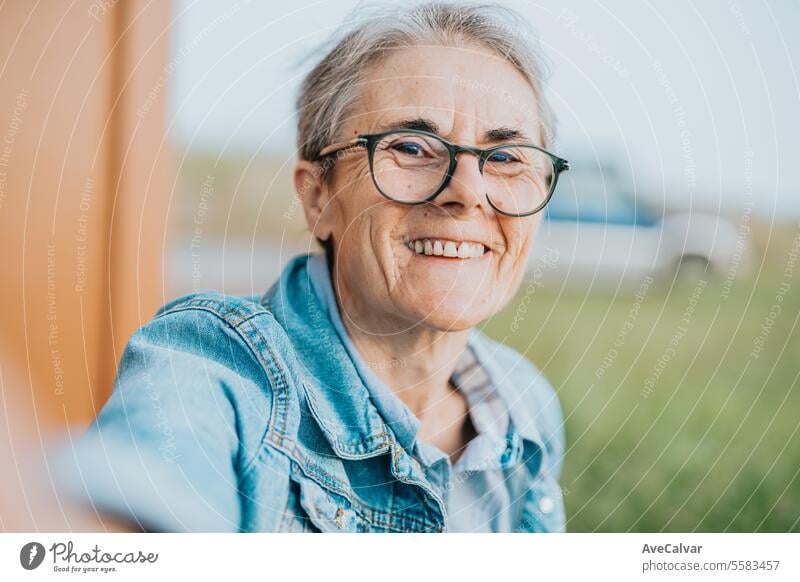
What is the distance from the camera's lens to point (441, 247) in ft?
2.99

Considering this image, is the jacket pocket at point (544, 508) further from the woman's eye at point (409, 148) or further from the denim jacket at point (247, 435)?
the woman's eye at point (409, 148)

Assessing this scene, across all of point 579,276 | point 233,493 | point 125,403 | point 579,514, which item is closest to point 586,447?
point 579,514

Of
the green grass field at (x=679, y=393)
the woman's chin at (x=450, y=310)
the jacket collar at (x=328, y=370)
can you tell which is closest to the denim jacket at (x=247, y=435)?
the jacket collar at (x=328, y=370)

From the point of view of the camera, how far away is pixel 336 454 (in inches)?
35.8

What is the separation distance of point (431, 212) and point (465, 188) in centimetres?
5

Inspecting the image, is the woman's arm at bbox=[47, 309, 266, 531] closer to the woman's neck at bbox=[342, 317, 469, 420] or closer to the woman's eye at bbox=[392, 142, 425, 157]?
the woman's neck at bbox=[342, 317, 469, 420]

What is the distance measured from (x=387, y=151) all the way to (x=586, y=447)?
0.51 meters

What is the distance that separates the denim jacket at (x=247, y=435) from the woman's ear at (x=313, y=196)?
0.05m

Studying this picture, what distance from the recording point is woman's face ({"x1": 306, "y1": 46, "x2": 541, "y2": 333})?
88 cm

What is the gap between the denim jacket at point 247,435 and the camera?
85 cm

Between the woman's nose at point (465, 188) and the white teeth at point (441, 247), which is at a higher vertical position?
the woman's nose at point (465, 188)

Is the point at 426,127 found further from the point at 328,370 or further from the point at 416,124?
the point at 328,370
